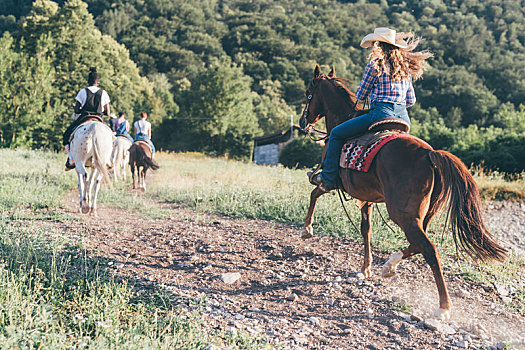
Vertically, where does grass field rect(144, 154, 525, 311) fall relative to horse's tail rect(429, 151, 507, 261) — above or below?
below

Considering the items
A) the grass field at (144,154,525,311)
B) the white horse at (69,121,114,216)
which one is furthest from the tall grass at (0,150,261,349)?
the grass field at (144,154,525,311)

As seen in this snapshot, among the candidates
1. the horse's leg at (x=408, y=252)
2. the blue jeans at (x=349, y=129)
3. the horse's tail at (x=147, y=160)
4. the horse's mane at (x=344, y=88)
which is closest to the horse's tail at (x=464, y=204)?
the horse's leg at (x=408, y=252)

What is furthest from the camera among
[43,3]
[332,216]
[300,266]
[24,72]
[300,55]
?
[300,55]

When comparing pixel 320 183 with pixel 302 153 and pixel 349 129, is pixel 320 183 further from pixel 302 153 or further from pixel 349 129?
pixel 302 153

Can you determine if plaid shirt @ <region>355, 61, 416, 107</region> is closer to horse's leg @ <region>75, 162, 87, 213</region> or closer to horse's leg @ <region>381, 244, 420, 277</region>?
horse's leg @ <region>381, 244, 420, 277</region>

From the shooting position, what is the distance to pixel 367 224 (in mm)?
6082

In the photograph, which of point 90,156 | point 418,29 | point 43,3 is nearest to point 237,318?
point 90,156

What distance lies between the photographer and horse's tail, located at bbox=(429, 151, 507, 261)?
427 centimetres

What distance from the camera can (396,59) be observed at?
Answer: 5.18 m

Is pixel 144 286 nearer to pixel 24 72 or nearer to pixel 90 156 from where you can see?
pixel 90 156

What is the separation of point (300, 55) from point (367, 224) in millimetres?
84686

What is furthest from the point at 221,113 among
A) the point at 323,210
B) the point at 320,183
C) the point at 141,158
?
the point at 320,183

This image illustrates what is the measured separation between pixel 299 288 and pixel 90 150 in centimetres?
596

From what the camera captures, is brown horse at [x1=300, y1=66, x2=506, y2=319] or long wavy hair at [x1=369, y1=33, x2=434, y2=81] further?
long wavy hair at [x1=369, y1=33, x2=434, y2=81]
